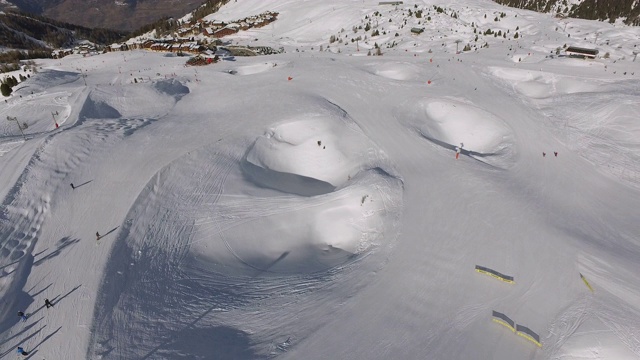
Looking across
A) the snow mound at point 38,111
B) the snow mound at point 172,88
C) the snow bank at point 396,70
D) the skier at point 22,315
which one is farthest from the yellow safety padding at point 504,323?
the snow mound at point 38,111

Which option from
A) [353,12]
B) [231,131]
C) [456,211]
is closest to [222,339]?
[456,211]

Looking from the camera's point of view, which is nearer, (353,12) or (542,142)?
(542,142)

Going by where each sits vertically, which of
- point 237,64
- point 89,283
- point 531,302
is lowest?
point 531,302

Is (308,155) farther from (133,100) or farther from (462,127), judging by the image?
(133,100)

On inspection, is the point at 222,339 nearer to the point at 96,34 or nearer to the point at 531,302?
the point at 531,302

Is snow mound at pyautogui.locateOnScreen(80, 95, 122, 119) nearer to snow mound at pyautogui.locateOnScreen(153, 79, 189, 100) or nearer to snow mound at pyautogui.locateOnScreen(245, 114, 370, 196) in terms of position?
snow mound at pyautogui.locateOnScreen(153, 79, 189, 100)

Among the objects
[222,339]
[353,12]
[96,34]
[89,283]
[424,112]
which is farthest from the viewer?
[96,34]

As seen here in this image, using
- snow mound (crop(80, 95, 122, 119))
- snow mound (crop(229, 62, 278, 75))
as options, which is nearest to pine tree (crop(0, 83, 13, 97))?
snow mound (crop(80, 95, 122, 119))
